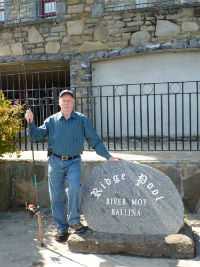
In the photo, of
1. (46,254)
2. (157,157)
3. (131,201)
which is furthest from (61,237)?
(157,157)

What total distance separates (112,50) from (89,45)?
26.3 inches

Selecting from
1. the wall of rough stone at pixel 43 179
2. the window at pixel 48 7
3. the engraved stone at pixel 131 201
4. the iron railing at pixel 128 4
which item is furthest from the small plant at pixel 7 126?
the window at pixel 48 7

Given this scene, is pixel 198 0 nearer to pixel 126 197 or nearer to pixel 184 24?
pixel 184 24

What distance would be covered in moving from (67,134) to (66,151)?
18 centimetres

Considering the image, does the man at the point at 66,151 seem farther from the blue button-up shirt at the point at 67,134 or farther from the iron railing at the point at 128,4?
the iron railing at the point at 128,4

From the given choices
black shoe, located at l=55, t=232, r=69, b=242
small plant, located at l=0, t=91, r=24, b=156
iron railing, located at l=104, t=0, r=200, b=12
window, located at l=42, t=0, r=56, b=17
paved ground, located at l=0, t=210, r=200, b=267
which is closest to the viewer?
paved ground, located at l=0, t=210, r=200, b=267

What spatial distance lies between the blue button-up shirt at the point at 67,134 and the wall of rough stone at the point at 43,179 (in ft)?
4.13

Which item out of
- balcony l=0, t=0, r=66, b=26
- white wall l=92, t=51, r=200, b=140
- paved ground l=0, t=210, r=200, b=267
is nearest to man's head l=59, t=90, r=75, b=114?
paved ground l=0, t=210, r=200, b=267

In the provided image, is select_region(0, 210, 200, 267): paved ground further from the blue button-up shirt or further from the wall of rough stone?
the blue button-up shirt

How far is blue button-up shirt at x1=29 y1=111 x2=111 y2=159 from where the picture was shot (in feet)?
11.5

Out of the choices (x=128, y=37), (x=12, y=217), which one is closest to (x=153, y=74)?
(x=128, y=37)

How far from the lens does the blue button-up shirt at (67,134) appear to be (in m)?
3.52

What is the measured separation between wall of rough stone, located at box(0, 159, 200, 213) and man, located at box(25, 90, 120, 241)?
1248 millimetres

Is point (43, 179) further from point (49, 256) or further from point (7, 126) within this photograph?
point (49, 256)
